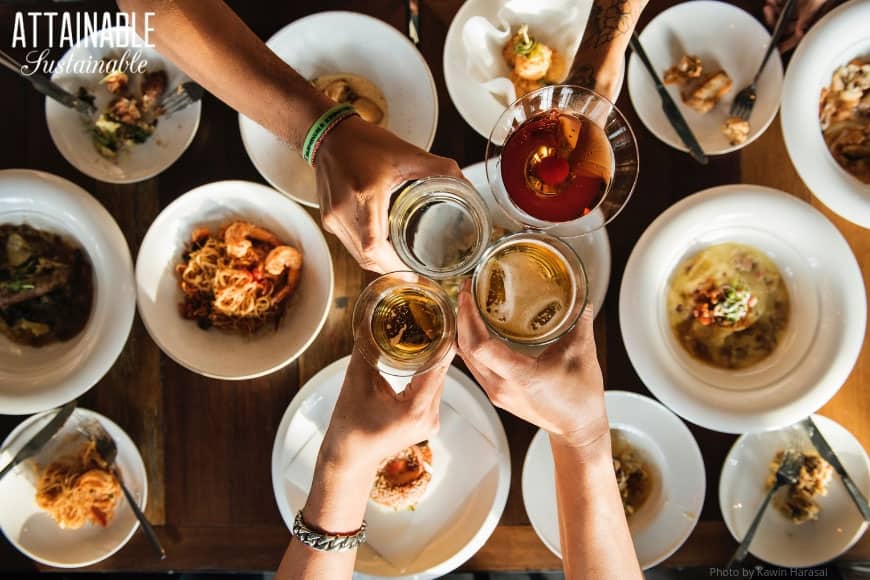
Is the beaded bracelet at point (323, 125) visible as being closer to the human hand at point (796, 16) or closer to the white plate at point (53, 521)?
the white plate at point (53, 521)

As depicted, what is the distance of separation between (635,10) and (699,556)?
127 cm

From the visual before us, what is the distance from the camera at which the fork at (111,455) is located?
144cm

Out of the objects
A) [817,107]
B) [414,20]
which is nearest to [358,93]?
[414,20]

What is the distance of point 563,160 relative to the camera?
1092 millimetres

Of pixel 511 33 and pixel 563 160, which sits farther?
pixel 511 33

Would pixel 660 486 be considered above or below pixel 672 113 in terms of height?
below

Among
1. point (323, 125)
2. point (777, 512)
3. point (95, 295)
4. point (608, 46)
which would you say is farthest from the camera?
point (777, 512)

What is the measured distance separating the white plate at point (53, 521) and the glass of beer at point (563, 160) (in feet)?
3.59

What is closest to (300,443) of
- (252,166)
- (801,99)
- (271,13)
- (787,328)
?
(252,166)

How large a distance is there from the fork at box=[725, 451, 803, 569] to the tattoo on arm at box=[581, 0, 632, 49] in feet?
3.48

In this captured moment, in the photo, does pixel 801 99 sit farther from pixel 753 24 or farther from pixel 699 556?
pixel 699 556

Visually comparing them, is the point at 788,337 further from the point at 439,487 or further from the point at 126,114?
the point at 126,114

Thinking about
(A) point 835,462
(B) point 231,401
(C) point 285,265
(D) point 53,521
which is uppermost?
(C) point 285,265

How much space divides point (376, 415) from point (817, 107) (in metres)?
1.17
